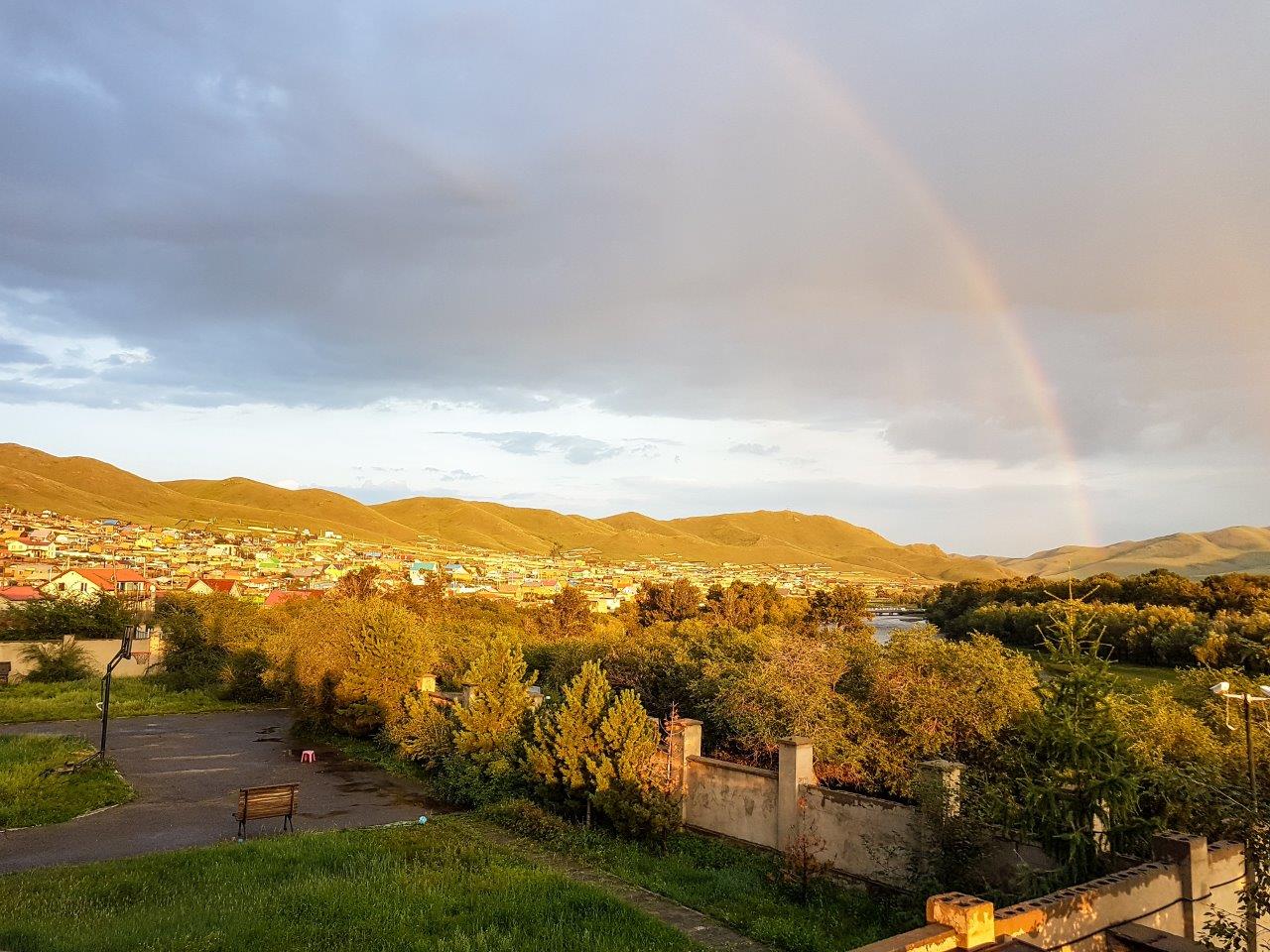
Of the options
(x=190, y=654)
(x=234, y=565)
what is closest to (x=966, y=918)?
(x=190, y=654)

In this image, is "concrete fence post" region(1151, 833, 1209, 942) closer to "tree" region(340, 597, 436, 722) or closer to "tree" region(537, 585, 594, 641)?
"tree" region(340, 597, 436, 722)

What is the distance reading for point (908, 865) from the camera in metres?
11.1

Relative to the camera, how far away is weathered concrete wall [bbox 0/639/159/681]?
37.2 metres

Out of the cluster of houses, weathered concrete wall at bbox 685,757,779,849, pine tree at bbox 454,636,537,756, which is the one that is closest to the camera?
weathered concrete wall at bbox 685,757,779,849

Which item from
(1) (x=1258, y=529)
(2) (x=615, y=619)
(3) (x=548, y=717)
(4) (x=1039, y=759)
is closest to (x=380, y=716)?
(3) (x=548, y=717)

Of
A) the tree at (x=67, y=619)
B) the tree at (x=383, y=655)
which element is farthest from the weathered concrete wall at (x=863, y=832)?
the tree at (x=67, y=619)

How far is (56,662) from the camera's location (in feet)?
123

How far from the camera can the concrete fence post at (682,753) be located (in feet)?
48.8

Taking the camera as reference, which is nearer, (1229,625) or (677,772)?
(677,772)

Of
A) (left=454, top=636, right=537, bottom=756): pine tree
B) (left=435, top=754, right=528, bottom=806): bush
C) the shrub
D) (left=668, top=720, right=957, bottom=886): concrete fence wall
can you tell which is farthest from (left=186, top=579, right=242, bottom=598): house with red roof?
(left=668, top=720, right=957, bottom=886): concrete fence wall

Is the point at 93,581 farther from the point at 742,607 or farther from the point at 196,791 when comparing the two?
the point at 196,791

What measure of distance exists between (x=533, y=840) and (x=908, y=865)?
6.21 m

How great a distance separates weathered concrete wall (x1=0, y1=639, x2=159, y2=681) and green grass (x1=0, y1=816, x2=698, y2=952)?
3031cm

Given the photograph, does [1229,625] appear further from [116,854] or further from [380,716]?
[116,854]
